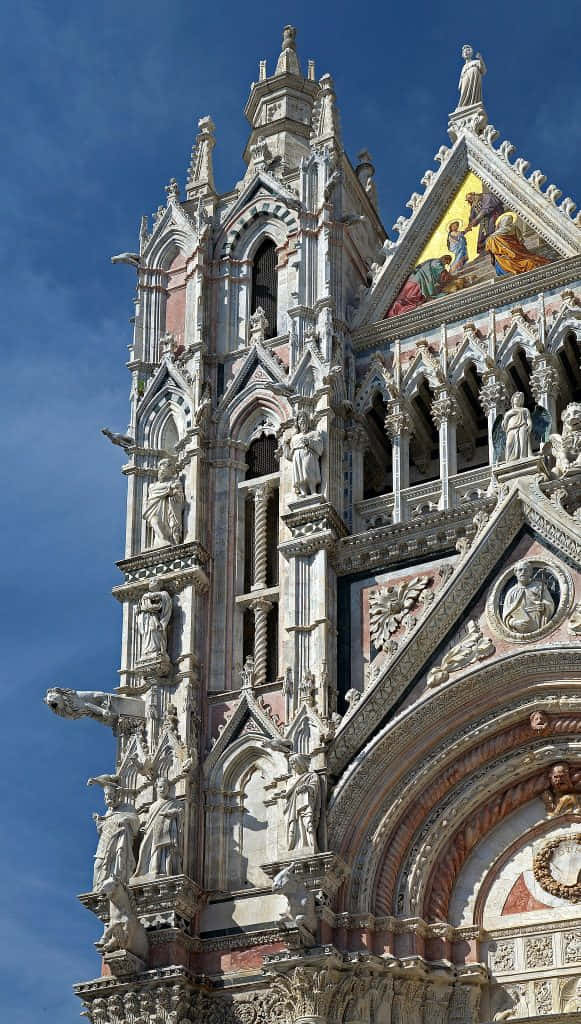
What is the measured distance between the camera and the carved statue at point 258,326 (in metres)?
26.9

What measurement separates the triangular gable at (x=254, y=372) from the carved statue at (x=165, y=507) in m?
1.29

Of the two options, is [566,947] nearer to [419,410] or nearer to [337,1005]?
[337,1005]

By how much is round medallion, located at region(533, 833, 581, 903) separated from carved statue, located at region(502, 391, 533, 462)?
451 cm

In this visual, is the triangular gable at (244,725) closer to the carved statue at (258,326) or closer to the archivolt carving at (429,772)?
the archivolt carving at (429,772)

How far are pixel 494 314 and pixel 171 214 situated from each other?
5376 millimetres

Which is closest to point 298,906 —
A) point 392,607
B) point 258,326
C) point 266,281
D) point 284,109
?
point 392,607

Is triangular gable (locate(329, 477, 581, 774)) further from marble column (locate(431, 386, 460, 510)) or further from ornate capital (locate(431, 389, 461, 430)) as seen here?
ornate capital (locate(431, 389, 461, 430))

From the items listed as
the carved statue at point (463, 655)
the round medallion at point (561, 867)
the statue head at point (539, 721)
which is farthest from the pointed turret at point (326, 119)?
the round medallion at point (561, 867)

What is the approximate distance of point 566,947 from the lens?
21359mm

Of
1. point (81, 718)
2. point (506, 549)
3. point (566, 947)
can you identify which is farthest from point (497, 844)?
point (81, 718)

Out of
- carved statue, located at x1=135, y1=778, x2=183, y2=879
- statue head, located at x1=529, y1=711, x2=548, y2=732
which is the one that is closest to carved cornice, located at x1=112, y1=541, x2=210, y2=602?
carved statue, located at x1=135, y1=778, x2=183, y2=879

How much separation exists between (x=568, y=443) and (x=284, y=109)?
8.99 m

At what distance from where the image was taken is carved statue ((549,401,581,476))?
23.5 metres

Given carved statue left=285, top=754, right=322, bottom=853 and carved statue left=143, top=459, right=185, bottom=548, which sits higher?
carved statue left=143, top=459, right=185, bottom=548
